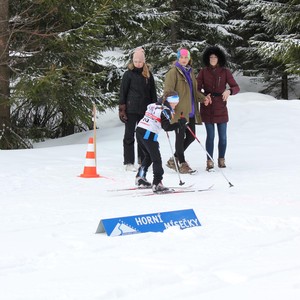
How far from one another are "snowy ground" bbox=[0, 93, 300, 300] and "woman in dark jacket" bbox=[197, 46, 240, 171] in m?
0.59

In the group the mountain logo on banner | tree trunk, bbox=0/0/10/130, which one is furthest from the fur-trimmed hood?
tree trunk, bbox=0/0/10/130

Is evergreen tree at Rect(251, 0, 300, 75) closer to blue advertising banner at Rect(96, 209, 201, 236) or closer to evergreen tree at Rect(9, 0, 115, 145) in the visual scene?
evergreen tree at Rect(9, 0, 115, 145)

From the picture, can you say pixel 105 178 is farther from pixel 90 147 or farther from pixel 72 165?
pixel 72 165

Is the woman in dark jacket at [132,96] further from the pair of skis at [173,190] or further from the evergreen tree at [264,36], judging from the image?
the evergreen tree at [264,36]

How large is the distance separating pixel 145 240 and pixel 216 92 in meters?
4.60

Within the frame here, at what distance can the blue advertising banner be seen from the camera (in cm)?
405

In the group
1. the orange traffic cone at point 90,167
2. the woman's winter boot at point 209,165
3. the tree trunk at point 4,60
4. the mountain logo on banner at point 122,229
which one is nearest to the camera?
the mountain logo on banner at point 122,229

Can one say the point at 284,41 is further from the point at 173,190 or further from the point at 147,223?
the point at 147,223

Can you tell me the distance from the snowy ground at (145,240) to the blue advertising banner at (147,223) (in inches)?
3.4

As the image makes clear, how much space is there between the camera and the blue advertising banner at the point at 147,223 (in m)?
4.05

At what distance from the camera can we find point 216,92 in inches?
316

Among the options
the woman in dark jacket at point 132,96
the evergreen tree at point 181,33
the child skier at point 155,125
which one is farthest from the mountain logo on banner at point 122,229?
the evergreen tree at point 181,33

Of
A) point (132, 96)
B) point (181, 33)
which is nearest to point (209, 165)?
point (132, 96)

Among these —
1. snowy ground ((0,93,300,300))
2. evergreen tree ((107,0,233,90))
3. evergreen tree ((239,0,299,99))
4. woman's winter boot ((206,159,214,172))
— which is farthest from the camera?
evergreen tree ((107,0,233,90))
